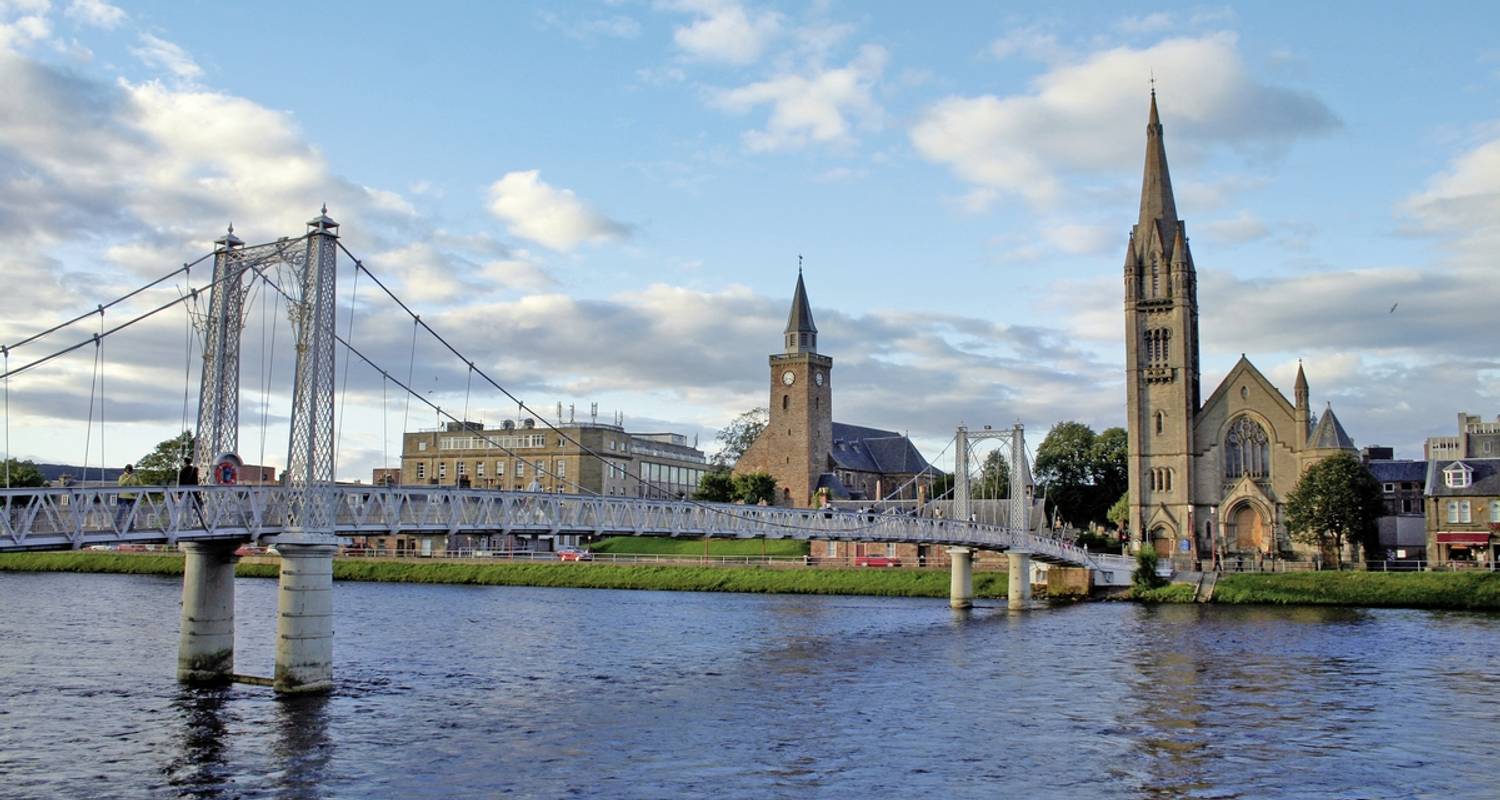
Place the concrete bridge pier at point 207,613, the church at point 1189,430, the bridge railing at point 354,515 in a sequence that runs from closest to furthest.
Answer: the bridge railing at point 354,515 < the concrete bridge pier at point 207,613 < the church at point 1189,430

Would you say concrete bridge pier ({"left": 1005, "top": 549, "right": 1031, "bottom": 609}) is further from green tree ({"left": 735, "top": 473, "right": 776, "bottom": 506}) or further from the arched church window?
green tree ({"left": 735, "top": 473, "right": 776, "bottom": 506})

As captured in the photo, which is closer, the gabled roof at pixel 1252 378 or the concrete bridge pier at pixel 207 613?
the concrete bridge pier at pixel 207 613

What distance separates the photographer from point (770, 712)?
33.5m

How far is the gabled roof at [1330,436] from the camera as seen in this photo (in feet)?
286

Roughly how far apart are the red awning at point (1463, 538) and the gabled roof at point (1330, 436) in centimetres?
862

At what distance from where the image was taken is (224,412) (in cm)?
3666

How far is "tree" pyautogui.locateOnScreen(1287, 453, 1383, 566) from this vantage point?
79062 mm

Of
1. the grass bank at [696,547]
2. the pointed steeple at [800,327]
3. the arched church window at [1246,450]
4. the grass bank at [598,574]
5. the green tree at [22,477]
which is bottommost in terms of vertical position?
the grass bank at [598,574]

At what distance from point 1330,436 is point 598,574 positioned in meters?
50.9

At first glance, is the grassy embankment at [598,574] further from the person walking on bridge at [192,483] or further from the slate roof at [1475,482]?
the person walking on bridge at [192,483]

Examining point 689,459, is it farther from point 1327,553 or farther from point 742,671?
point 742,671

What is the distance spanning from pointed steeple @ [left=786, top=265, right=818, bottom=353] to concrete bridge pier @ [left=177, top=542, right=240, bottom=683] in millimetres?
86202

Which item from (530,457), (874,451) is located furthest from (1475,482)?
(530,457)

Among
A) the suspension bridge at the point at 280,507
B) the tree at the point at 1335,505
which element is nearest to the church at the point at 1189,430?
the tree at the point at 1335,505
